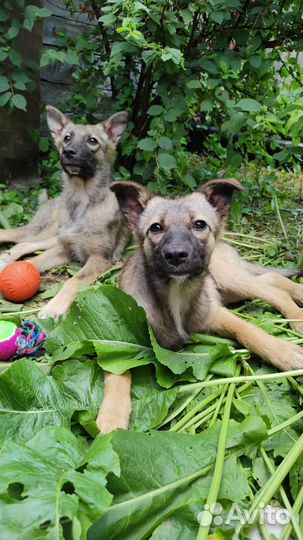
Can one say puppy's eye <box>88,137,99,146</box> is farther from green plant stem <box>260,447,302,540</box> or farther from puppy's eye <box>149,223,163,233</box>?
green plant stem <box>260,447,302,540</box>

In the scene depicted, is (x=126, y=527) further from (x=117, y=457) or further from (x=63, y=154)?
(x=63, y=154)

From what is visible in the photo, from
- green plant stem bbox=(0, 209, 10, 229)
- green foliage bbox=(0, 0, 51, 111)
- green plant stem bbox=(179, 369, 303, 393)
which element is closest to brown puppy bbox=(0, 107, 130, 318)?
green plant stem bbox=(0, 209, 10, 229)

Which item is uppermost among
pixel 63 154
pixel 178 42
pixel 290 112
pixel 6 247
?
pixel 178 42

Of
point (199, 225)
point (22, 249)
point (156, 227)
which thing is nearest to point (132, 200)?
point (156, 227)

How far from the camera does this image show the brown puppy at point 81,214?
194 inches

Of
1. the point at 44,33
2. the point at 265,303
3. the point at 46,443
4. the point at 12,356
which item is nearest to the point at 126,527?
the point at 46,443

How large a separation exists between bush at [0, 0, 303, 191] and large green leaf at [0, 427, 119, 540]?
325 centimetres

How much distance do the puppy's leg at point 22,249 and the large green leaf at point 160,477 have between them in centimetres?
304

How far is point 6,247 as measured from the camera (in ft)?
17.4

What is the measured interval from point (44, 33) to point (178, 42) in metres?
2.56

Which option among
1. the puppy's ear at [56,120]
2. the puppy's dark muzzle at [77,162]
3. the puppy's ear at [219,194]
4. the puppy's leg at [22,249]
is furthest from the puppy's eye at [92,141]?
the puppy's ear at [219,194]

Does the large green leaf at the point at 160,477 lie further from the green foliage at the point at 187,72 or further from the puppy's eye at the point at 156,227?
the green foliage at the point at 187,72

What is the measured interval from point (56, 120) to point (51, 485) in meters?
4.49

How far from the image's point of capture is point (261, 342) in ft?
10.1
